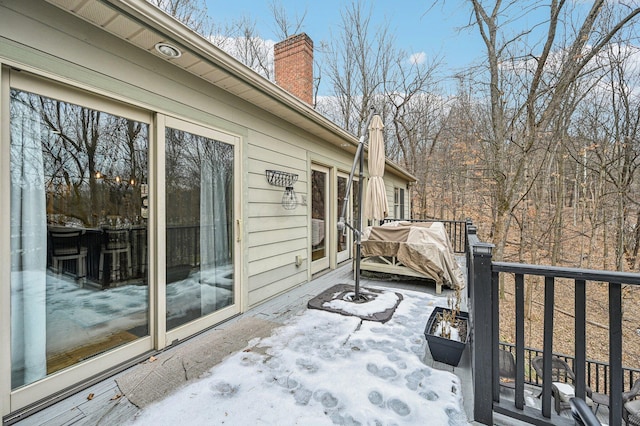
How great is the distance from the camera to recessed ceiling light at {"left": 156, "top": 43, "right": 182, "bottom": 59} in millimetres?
2254

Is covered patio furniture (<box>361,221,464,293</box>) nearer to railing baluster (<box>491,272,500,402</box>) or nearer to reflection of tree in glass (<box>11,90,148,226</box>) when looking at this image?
railing baluster (<box>491,272,500,402</box>)

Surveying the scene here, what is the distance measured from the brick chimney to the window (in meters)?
5.89

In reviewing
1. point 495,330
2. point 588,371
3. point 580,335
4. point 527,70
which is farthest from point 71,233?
point 527,70

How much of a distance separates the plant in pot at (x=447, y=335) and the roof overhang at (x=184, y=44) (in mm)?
2849

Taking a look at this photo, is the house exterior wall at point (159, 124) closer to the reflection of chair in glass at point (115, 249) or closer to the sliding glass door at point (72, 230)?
the sliding glass door at point (72, 230)

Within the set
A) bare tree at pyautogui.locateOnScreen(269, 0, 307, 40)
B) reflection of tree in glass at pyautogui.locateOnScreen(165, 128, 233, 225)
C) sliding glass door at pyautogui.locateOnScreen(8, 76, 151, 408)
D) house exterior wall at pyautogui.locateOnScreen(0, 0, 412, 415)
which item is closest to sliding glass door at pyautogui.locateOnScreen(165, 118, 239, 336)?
reflection of tree in glass at pyautogui.locateOnScreen(165, 128, 233, 225)

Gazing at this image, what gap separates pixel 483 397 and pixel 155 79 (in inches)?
131

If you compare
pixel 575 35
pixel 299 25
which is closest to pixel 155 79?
pixel 575 35

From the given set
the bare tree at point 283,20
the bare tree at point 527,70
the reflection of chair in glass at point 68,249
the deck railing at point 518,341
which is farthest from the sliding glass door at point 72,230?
the bare tree at point 283,20

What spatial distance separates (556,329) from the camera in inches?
316

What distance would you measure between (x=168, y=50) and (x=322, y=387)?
280cm

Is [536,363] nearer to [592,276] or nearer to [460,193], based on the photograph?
[592,276]

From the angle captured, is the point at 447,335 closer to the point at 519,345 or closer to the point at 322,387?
the point at 519,345

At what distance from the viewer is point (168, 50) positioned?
2.33 metres
